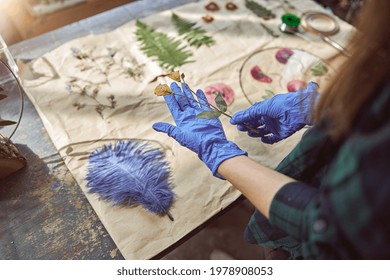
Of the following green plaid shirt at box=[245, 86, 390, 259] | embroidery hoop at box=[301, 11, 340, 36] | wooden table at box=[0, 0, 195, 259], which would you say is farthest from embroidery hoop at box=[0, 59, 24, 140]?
embroidery hoop at box=[301, 11, 340, 36]

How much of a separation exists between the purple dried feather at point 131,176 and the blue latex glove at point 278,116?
12.7 inches

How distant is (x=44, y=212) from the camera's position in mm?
939

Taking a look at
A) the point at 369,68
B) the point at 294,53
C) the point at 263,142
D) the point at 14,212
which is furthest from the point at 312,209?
the point at 294,53

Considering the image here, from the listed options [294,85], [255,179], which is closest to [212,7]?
[294,85]

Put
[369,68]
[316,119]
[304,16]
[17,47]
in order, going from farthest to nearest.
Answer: [304,16]
[17,47]
[316,119]
[369,68]

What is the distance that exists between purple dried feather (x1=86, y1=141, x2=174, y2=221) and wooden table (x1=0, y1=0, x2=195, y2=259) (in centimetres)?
8

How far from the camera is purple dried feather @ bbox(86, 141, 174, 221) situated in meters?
0.96

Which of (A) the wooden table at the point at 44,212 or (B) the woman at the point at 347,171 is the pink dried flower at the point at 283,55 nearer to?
(B) the woman at the point at 347,171

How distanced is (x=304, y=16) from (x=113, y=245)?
1.49 metres

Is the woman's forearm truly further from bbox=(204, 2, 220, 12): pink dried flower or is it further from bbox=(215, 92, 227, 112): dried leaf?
bbox=(204, 2, 220, 12): pink dried flower

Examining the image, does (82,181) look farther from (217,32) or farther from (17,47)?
(217,32)

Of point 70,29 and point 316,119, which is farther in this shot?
point 70,29

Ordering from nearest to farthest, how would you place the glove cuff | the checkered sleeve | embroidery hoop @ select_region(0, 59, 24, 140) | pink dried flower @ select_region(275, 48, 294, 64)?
the checkered sleeve < the glove cuff < embroidery hoop @ select_region(0, 59, 24, 140) < pink dried flower @ select_region(275, 48, 294, 64)
